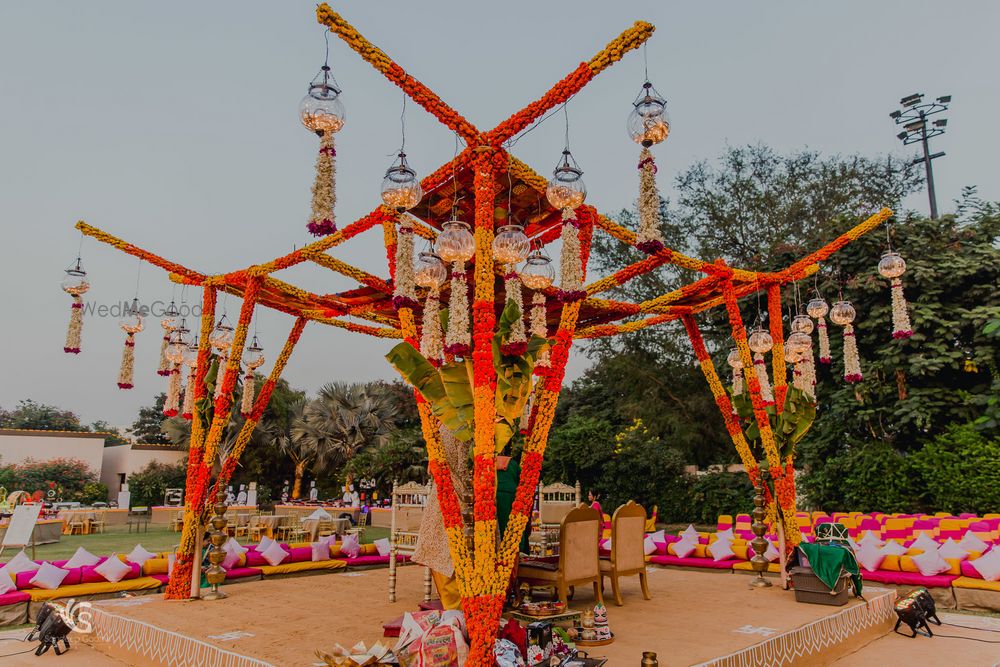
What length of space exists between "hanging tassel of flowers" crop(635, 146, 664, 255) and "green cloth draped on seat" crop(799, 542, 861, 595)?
11.7ft

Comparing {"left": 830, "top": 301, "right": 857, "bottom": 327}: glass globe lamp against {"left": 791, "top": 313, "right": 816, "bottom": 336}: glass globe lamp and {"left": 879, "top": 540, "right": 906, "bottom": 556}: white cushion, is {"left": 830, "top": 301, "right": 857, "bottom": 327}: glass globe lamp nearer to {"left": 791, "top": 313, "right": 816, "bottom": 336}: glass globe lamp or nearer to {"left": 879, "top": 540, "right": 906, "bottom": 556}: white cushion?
{"left": 791, "top": 313, "right": 816, "bottom": 336}: glass globe lamp

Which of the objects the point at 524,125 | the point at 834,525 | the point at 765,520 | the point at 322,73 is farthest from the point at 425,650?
the point at 765,520

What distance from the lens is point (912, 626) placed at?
5633mm

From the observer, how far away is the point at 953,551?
6.88 meters

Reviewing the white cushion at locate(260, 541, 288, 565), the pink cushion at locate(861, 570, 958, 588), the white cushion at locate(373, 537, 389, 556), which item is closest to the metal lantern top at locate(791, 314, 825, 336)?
the pink cushion at locate(861, 570, 958, 588)

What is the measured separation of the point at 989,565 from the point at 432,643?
6.23 metres

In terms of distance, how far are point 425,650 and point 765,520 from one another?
5.44 meters

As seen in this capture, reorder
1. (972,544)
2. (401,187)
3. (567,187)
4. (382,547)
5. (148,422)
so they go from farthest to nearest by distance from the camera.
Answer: (148,422) → (382,547) → (972,544) → (401,187) → (567,187)

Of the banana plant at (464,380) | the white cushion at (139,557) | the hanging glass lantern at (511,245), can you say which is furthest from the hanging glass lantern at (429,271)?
the white cushion at (139,557)

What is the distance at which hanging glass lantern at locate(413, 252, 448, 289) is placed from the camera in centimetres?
483

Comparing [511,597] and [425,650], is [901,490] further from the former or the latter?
[425,650]

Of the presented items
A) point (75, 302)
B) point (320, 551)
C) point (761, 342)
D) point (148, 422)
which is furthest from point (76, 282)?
point (148, 422)

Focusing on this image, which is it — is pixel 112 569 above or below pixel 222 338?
below

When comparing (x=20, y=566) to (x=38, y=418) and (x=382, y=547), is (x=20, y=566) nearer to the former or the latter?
(x=382, y=547)
